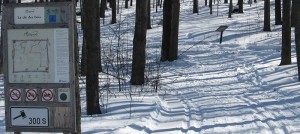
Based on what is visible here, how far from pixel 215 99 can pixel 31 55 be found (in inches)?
299

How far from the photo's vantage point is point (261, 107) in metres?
11.4

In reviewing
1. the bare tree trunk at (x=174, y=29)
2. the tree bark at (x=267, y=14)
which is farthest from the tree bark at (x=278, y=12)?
the bare tree trunk at (x=174, y=29)

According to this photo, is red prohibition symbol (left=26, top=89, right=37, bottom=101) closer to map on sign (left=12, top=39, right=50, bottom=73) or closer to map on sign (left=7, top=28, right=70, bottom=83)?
map on sign (left=7, top=28, right=70, bottom=83)

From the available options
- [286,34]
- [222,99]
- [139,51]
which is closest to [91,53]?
[222,99]

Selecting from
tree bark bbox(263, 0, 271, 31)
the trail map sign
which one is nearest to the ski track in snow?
the trail map sign

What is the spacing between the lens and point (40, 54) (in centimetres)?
591

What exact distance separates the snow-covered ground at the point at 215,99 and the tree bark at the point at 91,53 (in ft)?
1.01

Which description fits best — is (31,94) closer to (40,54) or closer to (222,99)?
(40,54)

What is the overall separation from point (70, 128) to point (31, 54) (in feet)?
3.25

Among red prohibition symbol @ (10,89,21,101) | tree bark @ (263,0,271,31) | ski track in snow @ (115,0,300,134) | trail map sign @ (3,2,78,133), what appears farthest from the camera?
tree bark @ (263,0,271,31)

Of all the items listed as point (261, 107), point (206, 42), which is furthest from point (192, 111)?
point (206, 42)

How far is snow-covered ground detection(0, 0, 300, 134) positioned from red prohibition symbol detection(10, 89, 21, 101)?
2246 mm

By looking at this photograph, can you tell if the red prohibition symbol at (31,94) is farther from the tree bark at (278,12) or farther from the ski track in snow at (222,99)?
the tree bark at (278,12)

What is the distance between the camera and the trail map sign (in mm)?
5891
